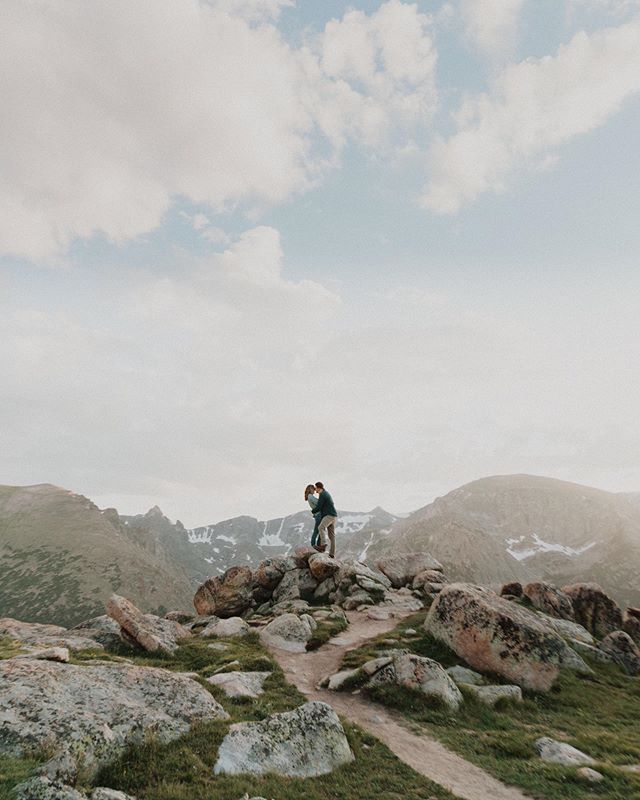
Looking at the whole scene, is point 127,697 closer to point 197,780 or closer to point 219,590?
point 197,780

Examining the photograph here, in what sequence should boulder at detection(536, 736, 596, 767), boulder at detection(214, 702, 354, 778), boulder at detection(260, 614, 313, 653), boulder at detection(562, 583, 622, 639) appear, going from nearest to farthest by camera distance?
boulder at detection(214, 702, 354, 778), boulder at detection(536, 736, 596, 767), boulder at detection(260, 614, 313, 653), boulder at detection(562, 583, 622, 639)

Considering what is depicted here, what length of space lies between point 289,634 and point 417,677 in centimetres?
1139

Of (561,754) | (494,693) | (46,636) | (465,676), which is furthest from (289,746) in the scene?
(46,636)

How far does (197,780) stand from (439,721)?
1161 centimetres

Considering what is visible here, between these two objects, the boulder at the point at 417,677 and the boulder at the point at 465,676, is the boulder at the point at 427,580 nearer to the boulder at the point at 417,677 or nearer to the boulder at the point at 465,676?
the boulder at the point at 465,676

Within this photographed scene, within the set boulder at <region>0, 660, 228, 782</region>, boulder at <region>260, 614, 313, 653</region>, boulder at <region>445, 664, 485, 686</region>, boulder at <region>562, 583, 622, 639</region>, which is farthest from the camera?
boulder at <region>562, 583, 622, 639</region>

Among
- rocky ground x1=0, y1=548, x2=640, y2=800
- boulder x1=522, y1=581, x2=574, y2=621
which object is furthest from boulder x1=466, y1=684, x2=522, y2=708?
Answer: boulder x1=522, y1=581, x2=574, y2=621

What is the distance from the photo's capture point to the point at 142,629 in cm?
2552

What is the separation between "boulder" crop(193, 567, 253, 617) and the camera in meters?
42.0

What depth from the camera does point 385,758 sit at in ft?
47.3

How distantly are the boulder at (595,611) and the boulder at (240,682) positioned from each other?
34471mm

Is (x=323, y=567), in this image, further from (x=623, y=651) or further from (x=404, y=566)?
(x=623, y=651)

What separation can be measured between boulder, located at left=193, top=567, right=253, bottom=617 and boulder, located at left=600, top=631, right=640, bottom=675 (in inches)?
1186

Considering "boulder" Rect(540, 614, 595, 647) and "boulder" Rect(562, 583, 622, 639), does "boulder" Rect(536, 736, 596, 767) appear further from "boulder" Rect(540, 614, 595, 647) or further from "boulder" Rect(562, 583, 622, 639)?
"boulder" Rect(562, 583, 622, 639)
